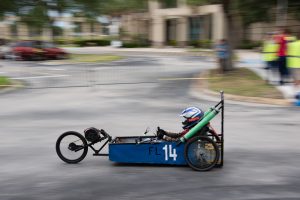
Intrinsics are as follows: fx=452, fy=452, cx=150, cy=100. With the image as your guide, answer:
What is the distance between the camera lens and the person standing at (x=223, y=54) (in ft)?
59.2

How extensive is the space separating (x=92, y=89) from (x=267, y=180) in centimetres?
1073

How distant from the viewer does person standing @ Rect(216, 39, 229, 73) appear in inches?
711

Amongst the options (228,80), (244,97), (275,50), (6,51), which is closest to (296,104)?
(244,97)

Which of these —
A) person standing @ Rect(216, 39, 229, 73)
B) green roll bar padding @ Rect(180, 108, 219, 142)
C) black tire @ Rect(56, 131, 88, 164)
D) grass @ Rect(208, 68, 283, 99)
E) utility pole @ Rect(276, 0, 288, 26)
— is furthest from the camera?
utility pole @ Rect(276, 0, 288, 26)

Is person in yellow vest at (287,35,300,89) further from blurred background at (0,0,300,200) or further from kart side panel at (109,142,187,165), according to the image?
kart side panel at (109,142,187,165)

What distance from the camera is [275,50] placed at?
1467 cm

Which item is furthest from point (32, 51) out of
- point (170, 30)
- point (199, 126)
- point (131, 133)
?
point (199, 126)

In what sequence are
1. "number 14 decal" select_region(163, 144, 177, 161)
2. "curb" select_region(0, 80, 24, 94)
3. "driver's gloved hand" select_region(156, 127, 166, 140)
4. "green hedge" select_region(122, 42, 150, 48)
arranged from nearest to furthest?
"number 14 decal" select_region(163, 144, 177, 161) < "driver's gloved hand" select_region(156, 127, 166, 140) < "curb" select_region(0, 80, 24, 94) < "green hedge" select_region(122, 42, 150, 48)

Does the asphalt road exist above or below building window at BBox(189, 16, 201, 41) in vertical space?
below

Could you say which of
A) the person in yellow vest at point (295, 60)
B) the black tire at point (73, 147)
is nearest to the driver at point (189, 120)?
the black tire at point (73, 147)

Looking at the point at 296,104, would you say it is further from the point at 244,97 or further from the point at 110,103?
the point at 110,103

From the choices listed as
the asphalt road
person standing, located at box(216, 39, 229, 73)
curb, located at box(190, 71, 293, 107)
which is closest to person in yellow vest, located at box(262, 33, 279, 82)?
curb, located at box(190, 71, 293, 107)

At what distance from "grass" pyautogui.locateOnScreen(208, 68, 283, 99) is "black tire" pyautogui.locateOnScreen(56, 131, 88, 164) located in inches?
281

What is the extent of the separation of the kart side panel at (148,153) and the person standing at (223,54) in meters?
11.8
